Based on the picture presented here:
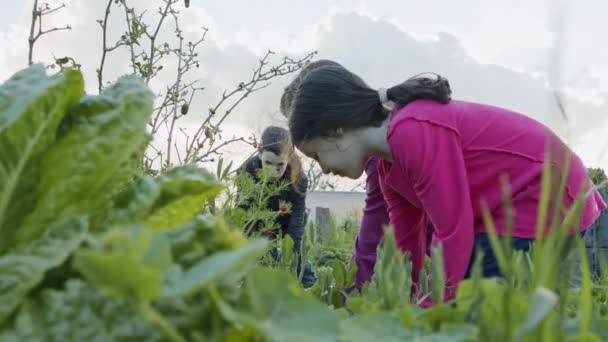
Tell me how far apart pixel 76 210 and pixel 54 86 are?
0.36 ft

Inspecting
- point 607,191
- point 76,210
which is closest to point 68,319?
point 76,210

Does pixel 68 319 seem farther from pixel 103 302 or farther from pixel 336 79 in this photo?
pixel 336 79

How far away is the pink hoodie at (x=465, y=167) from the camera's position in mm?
2023

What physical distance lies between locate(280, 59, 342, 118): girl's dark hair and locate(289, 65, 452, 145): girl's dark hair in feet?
0.35

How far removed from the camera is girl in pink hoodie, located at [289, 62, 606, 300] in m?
2.05

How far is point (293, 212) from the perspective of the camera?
457 centimetres

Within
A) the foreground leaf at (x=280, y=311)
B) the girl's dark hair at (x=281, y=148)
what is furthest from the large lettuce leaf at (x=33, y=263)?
the girl's dark hair at (x=281, y=148)

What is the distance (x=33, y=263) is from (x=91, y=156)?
0.12m

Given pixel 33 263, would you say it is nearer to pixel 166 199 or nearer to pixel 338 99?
pixel 166 199

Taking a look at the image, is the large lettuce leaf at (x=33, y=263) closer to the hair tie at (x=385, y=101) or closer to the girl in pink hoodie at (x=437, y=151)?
the girl in pink hoodie at (x=437, y=151)

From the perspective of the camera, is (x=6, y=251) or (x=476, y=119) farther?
(x=476, y=119)

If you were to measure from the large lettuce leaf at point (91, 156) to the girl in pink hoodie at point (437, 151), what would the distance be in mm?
1415

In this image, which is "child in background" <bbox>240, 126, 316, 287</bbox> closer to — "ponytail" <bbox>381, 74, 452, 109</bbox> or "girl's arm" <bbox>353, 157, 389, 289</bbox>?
"girl's arm" <bbox>353, 157, 389, 289</bbox>

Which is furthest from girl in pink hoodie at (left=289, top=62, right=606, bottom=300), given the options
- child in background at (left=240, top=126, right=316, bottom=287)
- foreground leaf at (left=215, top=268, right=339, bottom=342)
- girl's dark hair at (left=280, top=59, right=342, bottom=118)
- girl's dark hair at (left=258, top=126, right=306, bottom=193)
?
foreground leaf at (left=215, top=268, right=339, bottom=342)
